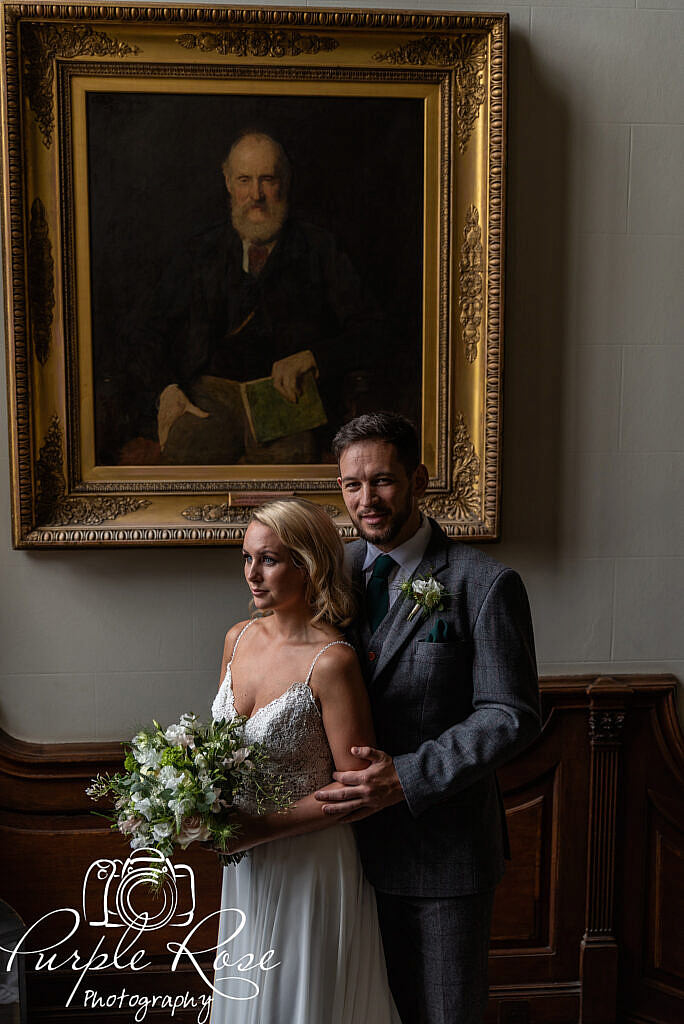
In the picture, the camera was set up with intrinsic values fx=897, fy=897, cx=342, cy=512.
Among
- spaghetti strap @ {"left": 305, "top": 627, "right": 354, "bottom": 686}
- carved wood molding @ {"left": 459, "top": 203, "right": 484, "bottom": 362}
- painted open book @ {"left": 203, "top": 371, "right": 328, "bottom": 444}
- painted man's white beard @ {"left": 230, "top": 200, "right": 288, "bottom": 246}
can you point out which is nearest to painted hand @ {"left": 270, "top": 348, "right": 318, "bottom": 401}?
painted open book @ {"left": 203, "top": 371, "right": 328, "bottom": 444}

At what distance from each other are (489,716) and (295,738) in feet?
1.55

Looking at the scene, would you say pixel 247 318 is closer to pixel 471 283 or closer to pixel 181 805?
pixel 471 283

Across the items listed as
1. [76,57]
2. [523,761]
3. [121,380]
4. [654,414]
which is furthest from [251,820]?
[76,57]

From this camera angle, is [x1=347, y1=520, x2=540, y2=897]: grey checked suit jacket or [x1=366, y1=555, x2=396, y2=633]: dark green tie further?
[x1=366, y1=555, x2=396, y2=633]: dark green tie

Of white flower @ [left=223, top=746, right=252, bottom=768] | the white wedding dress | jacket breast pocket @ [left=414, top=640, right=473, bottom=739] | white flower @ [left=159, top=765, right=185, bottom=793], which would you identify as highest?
jacket breast pocket @ [left=414, top=640, right=473, bottom=739]

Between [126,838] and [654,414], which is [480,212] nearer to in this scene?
[654,414]

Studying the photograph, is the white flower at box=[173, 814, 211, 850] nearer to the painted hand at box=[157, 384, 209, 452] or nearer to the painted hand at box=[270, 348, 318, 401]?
the painted hand at box=[157, 384, 209, 452]

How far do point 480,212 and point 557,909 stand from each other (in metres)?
2.50

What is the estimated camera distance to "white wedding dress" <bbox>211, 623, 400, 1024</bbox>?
220cm

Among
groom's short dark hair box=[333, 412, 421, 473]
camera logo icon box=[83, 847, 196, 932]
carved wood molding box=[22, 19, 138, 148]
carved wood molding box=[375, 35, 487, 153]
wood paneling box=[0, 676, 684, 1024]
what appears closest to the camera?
groom's short dark hair box=[333, 412, 421, 473]

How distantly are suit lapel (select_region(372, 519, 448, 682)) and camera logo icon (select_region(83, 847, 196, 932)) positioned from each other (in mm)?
1395

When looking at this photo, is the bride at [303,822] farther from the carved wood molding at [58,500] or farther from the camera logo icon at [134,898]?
the carved wood molding at [58,500]

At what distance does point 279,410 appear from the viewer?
10.2 ft

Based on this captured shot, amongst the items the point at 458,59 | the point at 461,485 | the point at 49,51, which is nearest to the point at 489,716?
the point at 461,485
